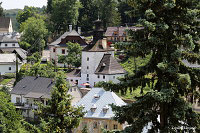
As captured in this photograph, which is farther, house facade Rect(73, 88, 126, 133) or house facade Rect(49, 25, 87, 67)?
house facade Rect(49, 25, 87, 67)

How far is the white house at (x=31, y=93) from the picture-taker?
50.9 m

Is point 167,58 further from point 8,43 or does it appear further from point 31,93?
point 8,43

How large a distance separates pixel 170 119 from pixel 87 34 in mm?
97387

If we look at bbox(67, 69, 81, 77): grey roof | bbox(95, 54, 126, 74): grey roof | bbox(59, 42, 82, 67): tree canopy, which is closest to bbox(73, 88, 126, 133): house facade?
bbox(95, 54, 126, 74): grey roof

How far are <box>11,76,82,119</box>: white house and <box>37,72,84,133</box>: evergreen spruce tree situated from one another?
27.1 m

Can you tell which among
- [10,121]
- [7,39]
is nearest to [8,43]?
[7,39]

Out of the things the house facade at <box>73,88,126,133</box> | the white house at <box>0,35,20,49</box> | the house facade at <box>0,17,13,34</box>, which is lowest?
the house facade at <box>73,88,126,133</box>

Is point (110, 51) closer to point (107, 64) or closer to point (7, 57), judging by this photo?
point (107, 64)

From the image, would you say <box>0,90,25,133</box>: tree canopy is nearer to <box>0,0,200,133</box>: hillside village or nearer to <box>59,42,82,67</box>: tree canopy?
<box>0,0,200,133</box>: hillside village

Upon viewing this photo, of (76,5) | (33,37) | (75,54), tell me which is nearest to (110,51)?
(75,54)

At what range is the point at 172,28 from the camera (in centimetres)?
1281

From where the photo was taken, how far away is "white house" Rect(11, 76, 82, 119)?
50.9 m

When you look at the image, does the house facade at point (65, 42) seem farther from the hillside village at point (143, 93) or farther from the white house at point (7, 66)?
the hillside village at point (143, 93)

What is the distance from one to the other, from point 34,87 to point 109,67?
12.0 m
